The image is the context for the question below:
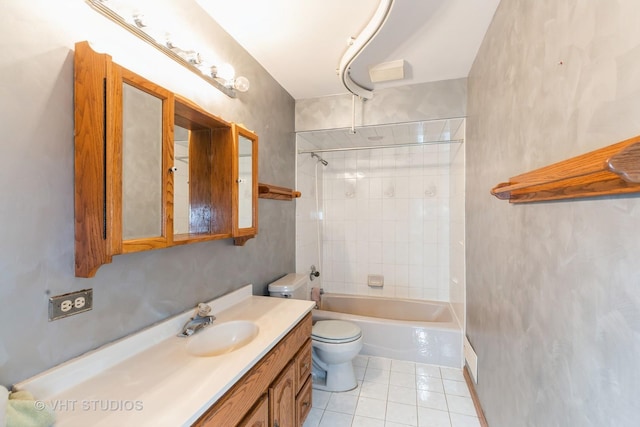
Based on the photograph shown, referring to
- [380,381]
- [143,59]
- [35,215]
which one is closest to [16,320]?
[35,215]

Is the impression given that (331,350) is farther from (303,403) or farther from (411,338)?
(411,338)

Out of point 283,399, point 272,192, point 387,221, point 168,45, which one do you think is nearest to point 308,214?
point 387,221

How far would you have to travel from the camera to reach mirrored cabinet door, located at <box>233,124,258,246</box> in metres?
1.56

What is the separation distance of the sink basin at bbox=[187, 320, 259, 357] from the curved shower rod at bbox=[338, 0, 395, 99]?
1711mm

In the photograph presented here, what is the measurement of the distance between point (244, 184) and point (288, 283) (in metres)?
0.93

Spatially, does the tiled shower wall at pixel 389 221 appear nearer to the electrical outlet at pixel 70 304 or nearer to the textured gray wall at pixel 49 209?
the textured gray wall at pixel 49 209

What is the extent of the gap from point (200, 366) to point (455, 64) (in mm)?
2478

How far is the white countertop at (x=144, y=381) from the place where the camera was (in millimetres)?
808

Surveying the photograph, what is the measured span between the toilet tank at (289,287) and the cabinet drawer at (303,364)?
48 centimetres

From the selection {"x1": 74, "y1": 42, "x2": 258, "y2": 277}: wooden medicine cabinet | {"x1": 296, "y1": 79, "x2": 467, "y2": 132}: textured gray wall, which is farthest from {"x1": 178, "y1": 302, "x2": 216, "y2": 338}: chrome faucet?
{"x1": 296, "y1": 79, "x2": 467, "y2": 132}: textured gray wall

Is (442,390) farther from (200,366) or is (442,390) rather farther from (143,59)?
(143,59)

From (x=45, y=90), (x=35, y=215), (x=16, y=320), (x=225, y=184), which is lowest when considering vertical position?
(x=16, y=320)

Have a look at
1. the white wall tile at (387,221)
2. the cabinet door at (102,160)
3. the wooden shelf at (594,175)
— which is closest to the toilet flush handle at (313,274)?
the white wall tile at (387,221)

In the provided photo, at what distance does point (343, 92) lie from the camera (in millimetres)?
2576
